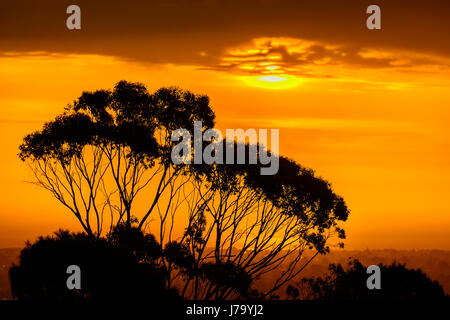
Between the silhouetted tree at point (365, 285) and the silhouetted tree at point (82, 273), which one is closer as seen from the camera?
the silhouetted tree at point (82, 273)

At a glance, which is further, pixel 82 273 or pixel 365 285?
pixel 365 285

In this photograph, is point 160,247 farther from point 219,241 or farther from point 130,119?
point 130,119

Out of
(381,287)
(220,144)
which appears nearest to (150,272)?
(220,144)

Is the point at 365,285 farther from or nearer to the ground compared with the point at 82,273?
nearer to the ground

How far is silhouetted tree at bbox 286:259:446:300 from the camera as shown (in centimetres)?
4547

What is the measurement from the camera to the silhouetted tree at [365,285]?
45469mm

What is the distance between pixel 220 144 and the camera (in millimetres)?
42812

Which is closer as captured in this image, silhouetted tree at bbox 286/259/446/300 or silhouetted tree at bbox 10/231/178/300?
silhouetted tree at bbox 10/231/178/300

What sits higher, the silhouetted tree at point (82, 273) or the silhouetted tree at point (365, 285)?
the silhouetted tree at point (82, 273)

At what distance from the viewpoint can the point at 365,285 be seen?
151ft

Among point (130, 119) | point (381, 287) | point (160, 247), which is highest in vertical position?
point (130, 119)

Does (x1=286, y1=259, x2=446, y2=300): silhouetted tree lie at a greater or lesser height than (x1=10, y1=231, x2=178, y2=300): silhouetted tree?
lesser
